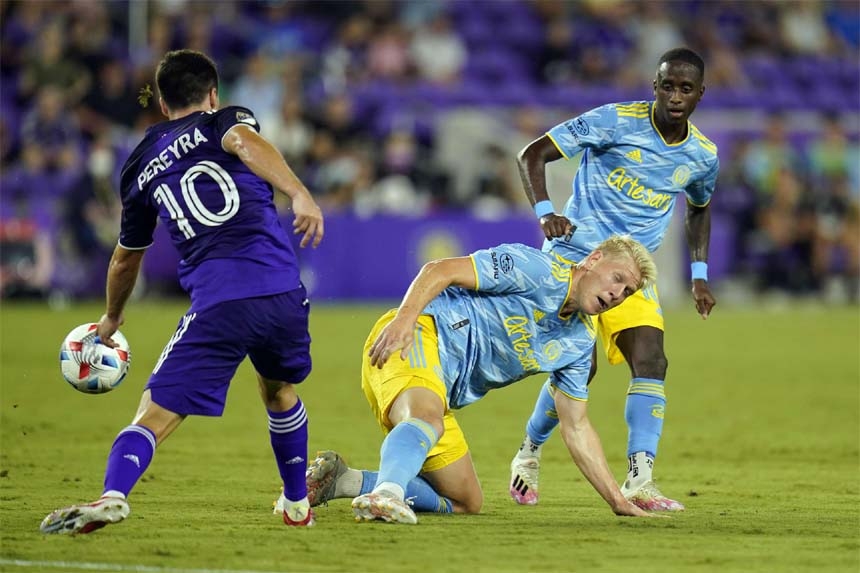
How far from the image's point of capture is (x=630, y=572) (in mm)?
4918

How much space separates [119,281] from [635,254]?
2241 mm

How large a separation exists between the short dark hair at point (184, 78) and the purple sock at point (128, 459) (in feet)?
4.43

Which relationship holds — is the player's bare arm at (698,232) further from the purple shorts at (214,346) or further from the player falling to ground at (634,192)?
the purple shorts at (214,346)

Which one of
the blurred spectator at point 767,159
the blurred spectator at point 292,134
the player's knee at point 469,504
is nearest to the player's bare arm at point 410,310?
the player's knee at point 469,504

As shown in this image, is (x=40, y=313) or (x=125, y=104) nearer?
(x=40, y=313)

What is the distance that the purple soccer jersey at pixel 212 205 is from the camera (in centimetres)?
557

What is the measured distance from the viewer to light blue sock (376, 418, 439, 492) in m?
5.80

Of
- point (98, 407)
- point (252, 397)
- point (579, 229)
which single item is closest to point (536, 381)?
point (252, 397)

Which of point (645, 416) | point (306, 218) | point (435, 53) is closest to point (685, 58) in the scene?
point (645, 416)

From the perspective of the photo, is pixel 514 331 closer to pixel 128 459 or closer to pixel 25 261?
pixel 128 459

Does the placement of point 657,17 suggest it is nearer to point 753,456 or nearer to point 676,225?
point 676,225

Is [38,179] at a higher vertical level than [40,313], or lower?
higher

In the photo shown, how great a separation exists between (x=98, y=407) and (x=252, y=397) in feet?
4.54

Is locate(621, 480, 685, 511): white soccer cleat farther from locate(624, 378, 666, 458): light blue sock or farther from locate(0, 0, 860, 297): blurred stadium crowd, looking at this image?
locate(0, 0, 860, 297): blurred stadium crowd
